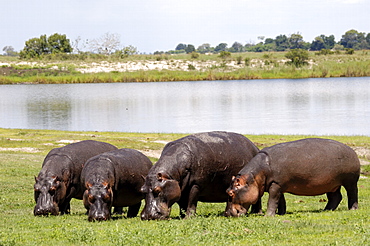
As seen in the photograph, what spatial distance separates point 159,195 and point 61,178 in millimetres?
2682

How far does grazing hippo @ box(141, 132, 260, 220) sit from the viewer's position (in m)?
10.6

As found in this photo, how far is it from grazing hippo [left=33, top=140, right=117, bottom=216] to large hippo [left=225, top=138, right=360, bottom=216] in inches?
132

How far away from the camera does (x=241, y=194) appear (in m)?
10.7

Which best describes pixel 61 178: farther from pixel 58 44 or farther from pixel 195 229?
pixel 58 44

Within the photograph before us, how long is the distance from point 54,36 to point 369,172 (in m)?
108

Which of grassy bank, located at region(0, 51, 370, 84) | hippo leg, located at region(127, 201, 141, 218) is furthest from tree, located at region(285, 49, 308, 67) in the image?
hippo leg, located at region(127, 201, 141, 218)

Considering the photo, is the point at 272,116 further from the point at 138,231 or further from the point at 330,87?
the point at 138,231

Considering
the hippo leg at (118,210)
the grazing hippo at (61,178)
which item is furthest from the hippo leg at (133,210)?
the grazing hippo at (61,178)

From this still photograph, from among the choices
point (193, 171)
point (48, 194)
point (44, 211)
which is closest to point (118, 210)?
point (48, 194)

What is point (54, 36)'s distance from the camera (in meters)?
121

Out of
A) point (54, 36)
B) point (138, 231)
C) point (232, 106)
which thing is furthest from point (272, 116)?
point (54, 36)

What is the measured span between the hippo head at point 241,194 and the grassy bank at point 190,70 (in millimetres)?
75955

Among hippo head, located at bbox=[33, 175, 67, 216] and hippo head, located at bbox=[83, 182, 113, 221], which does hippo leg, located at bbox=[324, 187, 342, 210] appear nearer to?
hippo head, located at bbox=[83, 182, 113, 221]

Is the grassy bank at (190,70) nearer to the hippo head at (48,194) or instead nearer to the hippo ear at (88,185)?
the hippo head at (48,194)
